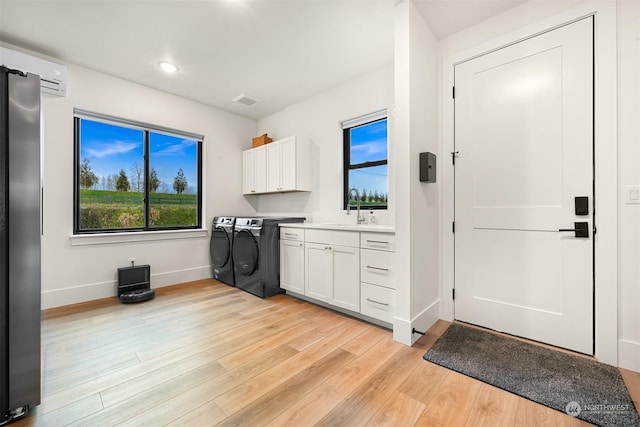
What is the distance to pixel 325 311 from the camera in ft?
9.20

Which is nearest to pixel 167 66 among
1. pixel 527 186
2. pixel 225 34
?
pixel 225 34

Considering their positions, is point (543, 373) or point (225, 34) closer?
point (543, 373)

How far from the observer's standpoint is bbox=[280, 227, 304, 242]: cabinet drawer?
10.1 feet

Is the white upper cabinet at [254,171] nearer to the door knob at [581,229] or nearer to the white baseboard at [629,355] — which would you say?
the door knob at [581,229]

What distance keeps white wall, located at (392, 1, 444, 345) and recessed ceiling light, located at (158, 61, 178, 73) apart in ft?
7.96

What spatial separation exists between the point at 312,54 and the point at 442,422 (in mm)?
3147

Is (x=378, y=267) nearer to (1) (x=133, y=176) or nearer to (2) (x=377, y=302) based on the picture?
(2) (x=377, y=302)

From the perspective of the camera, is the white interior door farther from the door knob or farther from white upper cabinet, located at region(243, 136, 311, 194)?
white upper cabinet, located at region(243, 136, 311, 194)

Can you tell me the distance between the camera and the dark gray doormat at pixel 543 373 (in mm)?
1383

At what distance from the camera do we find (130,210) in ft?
11.7

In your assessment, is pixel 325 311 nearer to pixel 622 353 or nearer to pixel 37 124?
pixel 622 353

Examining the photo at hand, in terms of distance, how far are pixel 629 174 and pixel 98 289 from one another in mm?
4911

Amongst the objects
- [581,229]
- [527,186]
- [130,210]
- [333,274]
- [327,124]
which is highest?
[327,124]
